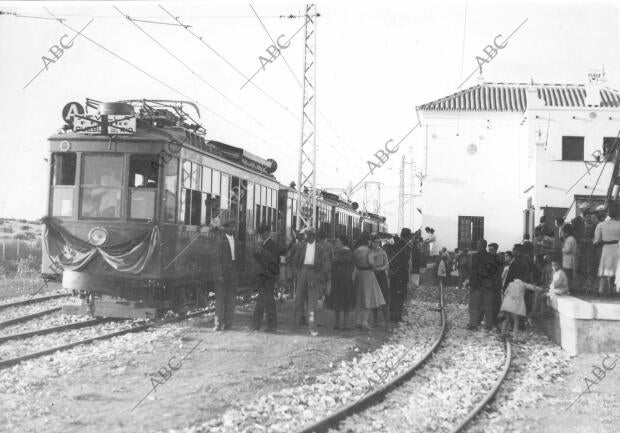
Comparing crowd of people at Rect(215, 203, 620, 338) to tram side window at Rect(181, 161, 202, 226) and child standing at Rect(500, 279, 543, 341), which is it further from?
tram side window at Rect(181, 161, 202, 226)

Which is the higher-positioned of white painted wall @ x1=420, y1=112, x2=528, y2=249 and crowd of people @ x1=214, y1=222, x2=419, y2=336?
white painted wall @ x1=420, y1=112, x2=528, y2=249

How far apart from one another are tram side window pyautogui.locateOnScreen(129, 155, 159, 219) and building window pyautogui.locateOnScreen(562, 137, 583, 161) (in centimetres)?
1830

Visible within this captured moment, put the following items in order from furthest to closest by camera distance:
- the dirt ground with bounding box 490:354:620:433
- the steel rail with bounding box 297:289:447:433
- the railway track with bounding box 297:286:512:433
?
the dirt ground with bounding box 490:354:620:433
the railway track with bounding box 297:286:512:433
the steel rail with bounding box 297:289:447:433

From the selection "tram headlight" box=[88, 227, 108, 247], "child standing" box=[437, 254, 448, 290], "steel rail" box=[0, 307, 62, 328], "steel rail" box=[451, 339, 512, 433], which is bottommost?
"steel rail" box=[451, 339, 512, 433]

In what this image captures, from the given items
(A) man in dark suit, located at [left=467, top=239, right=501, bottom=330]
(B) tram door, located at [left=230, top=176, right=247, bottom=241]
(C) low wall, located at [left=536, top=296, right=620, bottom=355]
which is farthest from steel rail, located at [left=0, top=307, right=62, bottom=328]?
(C) low wall, located at [left=536, top=296, right=620, bottom=355]

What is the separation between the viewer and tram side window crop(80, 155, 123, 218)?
10.5m

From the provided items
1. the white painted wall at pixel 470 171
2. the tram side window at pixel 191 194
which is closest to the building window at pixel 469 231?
the white painted wall at pixel 470 171

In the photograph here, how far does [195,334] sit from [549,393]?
510cm

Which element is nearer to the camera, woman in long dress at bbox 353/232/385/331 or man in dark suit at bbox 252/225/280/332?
Result: man in dark suit at bbox 252/225/280/332

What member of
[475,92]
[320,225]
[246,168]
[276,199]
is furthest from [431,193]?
[246,168]

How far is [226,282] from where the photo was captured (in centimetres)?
1053

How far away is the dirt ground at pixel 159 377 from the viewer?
5.82 meters

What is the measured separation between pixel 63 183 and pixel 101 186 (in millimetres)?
710

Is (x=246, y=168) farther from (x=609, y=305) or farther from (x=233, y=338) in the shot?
(x=609, y=305)
